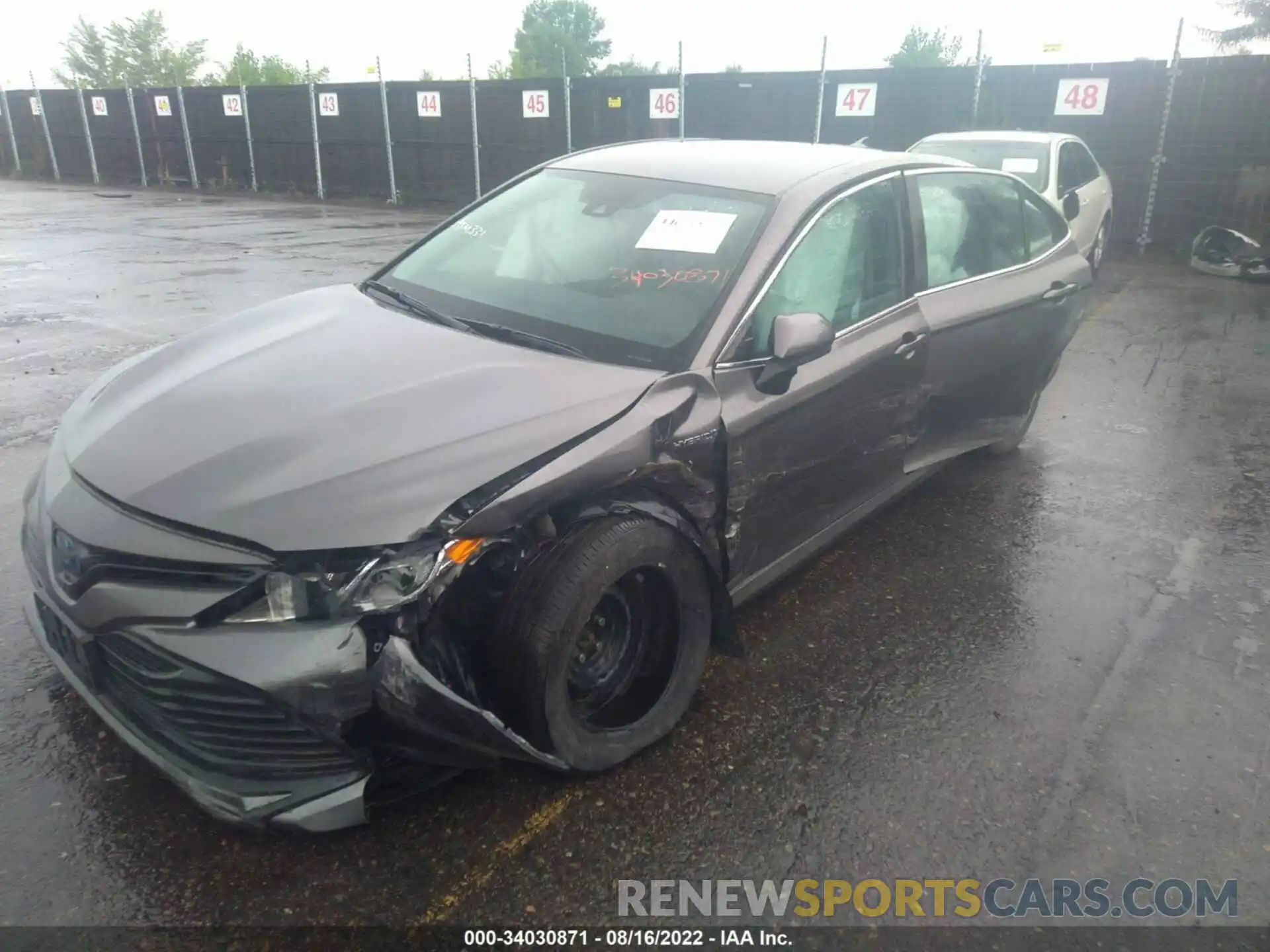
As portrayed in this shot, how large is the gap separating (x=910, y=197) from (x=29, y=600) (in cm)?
340

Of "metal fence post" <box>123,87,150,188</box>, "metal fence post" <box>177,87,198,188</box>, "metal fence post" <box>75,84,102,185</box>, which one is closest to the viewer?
"metal fence post" <box>177,87,198,188</box>

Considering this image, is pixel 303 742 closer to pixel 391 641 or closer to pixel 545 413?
pixel 391 641

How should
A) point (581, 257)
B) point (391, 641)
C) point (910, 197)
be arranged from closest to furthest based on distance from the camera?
point (391, 641) < point (581, 257) < point (910, 197)

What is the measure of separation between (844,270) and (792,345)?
0.73 m

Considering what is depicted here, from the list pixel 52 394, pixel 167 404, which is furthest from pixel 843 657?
pixel 52 394

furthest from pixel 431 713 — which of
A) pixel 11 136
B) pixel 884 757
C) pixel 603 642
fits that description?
pixel 11 136

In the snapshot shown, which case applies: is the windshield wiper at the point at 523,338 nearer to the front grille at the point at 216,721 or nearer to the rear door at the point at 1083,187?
the front grille at the point at 216,721

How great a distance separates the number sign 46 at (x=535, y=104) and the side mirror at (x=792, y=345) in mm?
15704

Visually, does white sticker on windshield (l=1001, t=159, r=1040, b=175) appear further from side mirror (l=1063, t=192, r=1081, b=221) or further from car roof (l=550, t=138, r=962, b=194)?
car roof (l=550, t=138, r=962, b=194)

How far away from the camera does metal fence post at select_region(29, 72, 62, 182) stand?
26594 mm

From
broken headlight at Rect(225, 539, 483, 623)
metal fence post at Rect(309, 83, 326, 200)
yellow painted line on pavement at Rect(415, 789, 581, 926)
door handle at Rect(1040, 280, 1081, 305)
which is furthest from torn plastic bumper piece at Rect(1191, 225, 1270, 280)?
metal fence post at Rect(309, 83, 326, 200)

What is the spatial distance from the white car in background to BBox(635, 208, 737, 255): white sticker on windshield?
678 centimetres

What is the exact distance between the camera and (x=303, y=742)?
207 centimetres

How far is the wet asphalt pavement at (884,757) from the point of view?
2242mm
